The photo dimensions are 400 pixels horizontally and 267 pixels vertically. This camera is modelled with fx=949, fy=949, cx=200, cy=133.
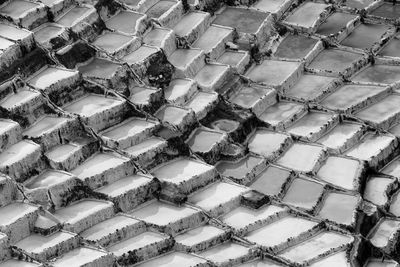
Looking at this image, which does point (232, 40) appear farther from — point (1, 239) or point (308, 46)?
point (1, 239)

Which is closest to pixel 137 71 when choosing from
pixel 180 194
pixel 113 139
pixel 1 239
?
pixel 113 139

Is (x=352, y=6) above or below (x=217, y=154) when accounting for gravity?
above

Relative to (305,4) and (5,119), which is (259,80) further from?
(5,119)

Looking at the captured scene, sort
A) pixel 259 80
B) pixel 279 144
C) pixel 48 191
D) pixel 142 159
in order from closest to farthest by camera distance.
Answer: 1. pixel 48 191
2. pixel 142 159
3. pixel 279 144
4. pixel 259 80

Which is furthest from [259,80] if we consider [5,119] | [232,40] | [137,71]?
[5,119]

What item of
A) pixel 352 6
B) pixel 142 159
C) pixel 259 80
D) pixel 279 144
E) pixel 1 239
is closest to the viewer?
pixel 1 239

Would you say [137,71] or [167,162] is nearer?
[167,162]
